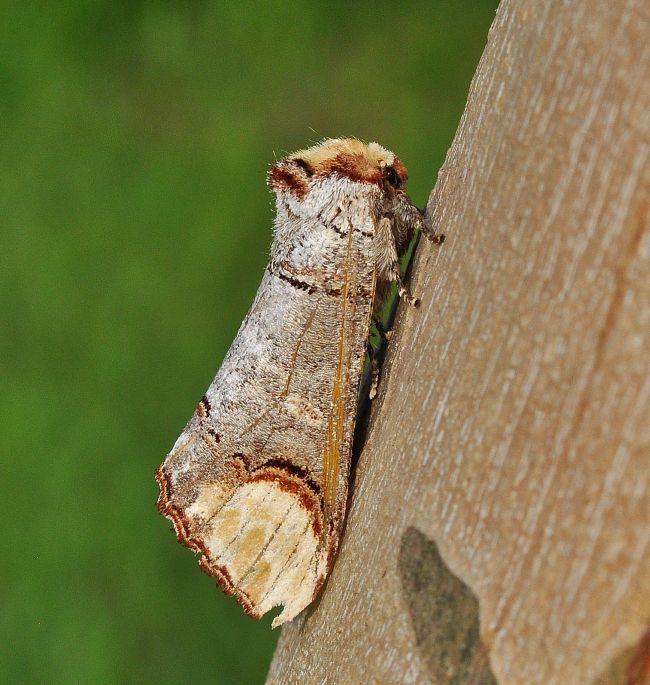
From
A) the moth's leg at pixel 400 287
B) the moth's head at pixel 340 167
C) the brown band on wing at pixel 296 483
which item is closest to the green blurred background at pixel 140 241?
the brown band on wing at pixel 296 483

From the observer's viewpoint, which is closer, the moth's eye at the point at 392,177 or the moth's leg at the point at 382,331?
the moth's leg at the point at 382,331

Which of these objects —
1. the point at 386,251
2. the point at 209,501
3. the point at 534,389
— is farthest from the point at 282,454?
the point at 534,389

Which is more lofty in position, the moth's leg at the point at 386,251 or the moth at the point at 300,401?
the moth's leg at the point at 386,251

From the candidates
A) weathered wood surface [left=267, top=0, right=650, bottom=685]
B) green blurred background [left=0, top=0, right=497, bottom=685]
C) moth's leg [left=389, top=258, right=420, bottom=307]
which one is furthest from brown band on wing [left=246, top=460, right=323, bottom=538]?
green blurred background [left=0, top=0, right=497, bottom=685]

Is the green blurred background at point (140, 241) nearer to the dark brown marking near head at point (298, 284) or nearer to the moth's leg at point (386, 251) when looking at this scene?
the dark brown marking near head at point (298, 284)

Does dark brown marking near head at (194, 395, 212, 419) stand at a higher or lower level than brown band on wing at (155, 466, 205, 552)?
higher

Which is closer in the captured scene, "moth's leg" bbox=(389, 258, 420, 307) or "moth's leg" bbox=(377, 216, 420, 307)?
"moth's leg" bbox=(389, 258, 420, 307)

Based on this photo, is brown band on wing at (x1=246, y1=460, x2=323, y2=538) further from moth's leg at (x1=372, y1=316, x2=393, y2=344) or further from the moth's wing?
moth's leg at (x1=372, y1=316, x2=393, y2=344)

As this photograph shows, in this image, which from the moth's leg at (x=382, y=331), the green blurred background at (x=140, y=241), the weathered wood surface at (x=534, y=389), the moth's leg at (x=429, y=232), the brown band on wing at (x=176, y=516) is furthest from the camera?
the green blurred background at (x=140, y=241)
